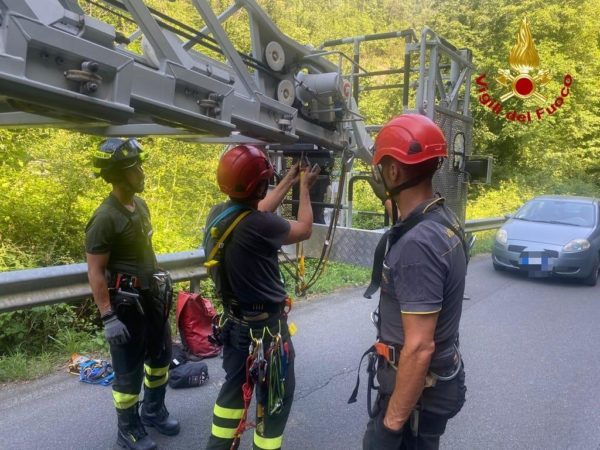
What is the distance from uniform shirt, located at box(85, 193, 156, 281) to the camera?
3018 mm

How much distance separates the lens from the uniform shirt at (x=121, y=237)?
302 cm

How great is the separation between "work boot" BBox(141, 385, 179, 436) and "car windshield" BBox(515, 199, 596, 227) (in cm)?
813

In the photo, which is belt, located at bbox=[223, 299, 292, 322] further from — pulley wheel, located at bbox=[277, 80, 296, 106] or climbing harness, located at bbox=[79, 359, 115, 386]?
climbing harness, located at bbox=[79, 359, 115, 386]

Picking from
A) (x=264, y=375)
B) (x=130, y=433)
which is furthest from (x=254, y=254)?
(x=130, y=433)

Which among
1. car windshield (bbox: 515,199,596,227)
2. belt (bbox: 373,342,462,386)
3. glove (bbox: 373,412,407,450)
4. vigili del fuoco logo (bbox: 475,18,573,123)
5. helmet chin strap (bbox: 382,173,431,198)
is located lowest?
glove (bbox: 373,412,407,450)

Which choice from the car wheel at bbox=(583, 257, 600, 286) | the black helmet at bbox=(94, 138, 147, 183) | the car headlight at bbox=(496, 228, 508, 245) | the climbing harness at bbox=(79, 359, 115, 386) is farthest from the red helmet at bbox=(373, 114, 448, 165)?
the car wheel at bbox=(583, 257, 600, 286)

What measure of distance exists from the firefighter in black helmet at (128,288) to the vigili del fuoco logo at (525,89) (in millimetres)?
18876

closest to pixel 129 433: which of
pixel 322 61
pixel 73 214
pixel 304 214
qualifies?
pixel 304 214

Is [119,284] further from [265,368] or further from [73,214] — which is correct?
[73,214]

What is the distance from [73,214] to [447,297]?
5.47 m

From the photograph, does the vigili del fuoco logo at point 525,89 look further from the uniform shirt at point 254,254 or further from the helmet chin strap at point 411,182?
the helmet chin strap at point 411,182

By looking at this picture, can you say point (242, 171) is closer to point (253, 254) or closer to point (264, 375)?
point (253, 254)

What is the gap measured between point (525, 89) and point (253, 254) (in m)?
21.3

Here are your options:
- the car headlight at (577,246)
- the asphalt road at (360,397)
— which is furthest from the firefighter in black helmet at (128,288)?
the car headlight at (577,246)
